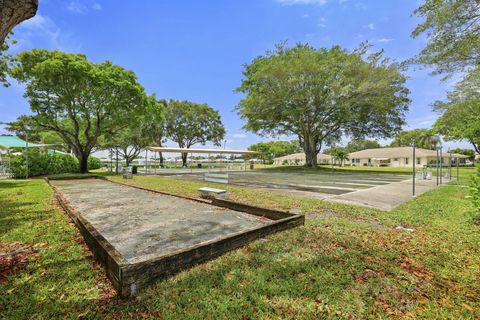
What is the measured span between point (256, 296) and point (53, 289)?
2.07 metres

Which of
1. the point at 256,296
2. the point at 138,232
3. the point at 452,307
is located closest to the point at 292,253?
the point at 256,296

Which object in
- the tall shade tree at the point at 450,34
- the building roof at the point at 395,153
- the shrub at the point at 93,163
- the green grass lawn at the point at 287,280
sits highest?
the tall shade tree at the point at 450,34

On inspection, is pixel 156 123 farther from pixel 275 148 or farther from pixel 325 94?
pixel 275 148

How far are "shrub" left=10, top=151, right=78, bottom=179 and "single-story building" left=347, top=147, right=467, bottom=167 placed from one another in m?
56.3

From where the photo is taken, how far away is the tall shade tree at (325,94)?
23.7 metres

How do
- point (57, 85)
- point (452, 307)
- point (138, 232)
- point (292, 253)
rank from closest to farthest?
1. point (452, 307)
2. point (292, 253)
3. point (138, 232)
4. point (57, 85)

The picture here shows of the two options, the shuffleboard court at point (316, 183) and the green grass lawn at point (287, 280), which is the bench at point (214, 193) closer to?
the green grass lawn at point (287, 280)

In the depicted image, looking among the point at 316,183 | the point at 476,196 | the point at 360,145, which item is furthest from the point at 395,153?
the point at 476,196

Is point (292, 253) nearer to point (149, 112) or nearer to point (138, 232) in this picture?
point (138, 232)

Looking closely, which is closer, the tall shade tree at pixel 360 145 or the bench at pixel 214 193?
the bench at pixel 214 193

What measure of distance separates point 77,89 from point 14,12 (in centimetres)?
1826

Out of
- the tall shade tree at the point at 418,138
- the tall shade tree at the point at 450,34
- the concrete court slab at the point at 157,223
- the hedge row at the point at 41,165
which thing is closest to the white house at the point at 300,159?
the tall shade tree at the point at 418,138

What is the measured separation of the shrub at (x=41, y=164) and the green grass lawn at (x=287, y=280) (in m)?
14.5

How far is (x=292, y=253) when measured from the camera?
10.2ft
